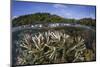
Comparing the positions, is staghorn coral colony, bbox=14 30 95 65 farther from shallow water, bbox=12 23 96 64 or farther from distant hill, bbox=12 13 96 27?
distant hill, bbox=12 13 96 27

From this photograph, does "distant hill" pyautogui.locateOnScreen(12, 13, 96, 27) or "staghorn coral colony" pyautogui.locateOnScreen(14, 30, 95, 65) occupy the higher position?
"distant hill" pyautogui.locateOnScreen(12, 13, 96, 27)

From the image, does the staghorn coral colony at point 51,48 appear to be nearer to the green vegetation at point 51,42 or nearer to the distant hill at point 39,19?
the green vegetation at point 51,42

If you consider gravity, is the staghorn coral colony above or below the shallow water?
below

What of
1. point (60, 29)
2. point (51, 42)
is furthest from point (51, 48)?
point (60, 29)

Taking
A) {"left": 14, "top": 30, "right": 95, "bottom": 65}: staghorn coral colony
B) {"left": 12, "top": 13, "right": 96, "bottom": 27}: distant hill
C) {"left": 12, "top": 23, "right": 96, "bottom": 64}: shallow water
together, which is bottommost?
{"left": 14, "top": 30, "right": 95, "bottom": 65}: staghorn coral colony

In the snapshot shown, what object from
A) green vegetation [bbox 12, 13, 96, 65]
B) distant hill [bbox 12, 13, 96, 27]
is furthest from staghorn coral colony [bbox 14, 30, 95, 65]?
distant hill [bbox 12, 13, 96, 27]

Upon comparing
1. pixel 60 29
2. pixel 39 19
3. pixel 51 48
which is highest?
pixel 39 19

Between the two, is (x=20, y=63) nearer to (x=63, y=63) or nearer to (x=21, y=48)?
(x=21, y=48)

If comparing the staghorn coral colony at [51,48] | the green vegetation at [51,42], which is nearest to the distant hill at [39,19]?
the green vegetation at [51,42]

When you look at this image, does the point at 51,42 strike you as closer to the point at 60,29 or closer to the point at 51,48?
the point at 51,48
